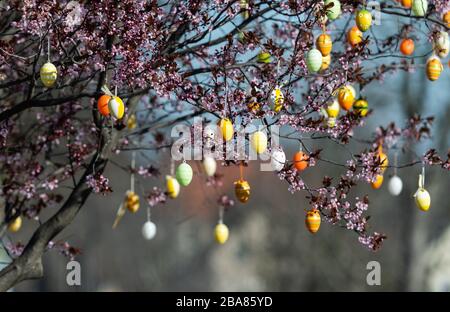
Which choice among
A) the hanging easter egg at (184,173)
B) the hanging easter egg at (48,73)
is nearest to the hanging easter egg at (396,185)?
the hanging easter egg at (184,173)

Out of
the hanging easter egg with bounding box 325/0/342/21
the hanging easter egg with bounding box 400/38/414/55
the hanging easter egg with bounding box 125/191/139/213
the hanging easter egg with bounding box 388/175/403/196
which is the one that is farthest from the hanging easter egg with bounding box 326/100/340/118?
the hanging easter egg with bounding box 125/191/139/213

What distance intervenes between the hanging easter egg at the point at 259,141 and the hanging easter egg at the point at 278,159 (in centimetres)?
9

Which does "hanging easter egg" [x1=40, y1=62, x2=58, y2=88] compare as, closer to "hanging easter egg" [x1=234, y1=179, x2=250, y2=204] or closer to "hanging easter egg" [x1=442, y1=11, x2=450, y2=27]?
"hanging easter egg" [x1=234, y1=179, x2=250, y2=204]

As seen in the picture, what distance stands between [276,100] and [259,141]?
0.30 m

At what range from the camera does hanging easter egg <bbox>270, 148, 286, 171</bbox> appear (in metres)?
5.16

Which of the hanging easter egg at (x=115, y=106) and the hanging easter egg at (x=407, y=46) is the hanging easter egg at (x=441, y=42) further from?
the hanging easter egg at (x=115, y=106)

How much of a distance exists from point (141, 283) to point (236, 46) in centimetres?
2072

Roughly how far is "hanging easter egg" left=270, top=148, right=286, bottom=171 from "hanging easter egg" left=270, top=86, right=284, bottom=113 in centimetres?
28

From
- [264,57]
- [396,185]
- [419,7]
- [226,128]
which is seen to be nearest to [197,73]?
[264,57]

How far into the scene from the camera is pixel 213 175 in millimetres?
7855

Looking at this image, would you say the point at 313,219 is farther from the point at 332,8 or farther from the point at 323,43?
the point at 332,8

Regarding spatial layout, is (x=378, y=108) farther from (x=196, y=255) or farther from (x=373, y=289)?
(x=196, y=255)
